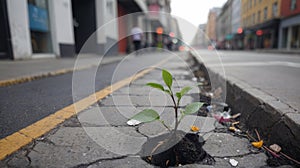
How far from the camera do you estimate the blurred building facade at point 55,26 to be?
5.18m

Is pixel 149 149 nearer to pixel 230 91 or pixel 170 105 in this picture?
pixel 170 105

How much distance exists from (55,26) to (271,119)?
7.24 meters

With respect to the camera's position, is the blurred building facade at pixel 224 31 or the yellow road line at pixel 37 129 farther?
the blurred building facade at pixel 224 31

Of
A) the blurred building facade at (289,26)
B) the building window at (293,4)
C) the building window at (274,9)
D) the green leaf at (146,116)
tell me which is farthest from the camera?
the building window at (274,9)

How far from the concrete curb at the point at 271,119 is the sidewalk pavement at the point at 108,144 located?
0.45 ft

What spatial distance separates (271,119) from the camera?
52.2 inches

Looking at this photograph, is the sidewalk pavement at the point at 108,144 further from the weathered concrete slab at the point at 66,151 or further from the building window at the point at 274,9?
the building window at the point at 274,9

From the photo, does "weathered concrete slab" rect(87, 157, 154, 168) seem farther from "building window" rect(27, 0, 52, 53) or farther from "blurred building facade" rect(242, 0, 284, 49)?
"blurred building facade" rect(242, 0, 284, 49)

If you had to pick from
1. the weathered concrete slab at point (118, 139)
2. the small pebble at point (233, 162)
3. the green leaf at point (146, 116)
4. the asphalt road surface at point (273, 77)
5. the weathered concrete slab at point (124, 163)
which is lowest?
the small pebble at point (233, 162)

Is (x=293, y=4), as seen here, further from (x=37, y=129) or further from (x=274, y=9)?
(x=37, y=129)

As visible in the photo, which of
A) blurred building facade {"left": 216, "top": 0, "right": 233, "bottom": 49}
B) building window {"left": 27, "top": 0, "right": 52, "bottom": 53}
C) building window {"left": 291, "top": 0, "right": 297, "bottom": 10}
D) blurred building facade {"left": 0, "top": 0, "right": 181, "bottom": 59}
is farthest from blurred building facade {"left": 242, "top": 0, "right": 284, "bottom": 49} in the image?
building window {"left": 27, "top": 0, "right": 52, "bottom": 53}

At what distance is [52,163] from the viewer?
1.06m

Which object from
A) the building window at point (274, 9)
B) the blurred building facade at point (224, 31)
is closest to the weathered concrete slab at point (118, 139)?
the building window at point (274, 9)

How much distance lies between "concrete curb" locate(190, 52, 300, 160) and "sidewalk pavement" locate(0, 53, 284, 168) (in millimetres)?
137
